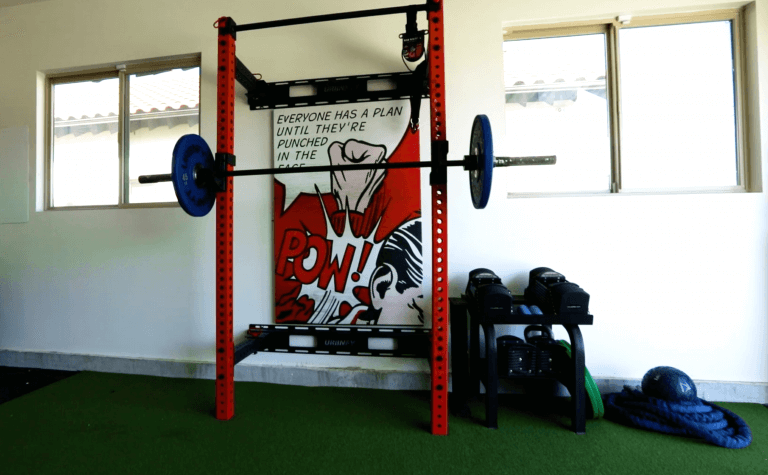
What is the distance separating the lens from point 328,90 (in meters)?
1.88

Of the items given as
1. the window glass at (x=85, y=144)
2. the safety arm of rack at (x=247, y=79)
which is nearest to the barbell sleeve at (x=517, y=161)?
the safety arm of rack at (x=247, y=79)

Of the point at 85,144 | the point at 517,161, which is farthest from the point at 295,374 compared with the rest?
the point at 85,144

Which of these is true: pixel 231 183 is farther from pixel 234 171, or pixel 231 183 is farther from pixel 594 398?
pixel 594 398

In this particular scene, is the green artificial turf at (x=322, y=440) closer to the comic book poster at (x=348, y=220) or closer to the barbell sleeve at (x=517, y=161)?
the comic book poster at (x=348, y=220)

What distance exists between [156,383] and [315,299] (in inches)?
44.1

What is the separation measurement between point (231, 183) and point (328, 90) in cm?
80

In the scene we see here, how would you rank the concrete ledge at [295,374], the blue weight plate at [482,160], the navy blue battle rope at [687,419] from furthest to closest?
the concrete ledge at [295,374] < the navy blue battle rope at [687,419] < the blue weight plate at [482,160]

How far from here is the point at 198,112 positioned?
7.09ft

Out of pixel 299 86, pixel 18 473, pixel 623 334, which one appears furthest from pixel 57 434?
pixel 623 334

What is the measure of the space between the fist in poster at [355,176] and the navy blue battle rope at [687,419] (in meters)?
1.66

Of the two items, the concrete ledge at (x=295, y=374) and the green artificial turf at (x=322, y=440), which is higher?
the concrete ledge at (x=295, y=374)

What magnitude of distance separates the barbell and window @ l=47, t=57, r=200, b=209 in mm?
829

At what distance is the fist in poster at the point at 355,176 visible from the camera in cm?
188

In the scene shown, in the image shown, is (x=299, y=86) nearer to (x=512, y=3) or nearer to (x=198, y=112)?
(x=198, y=112)
